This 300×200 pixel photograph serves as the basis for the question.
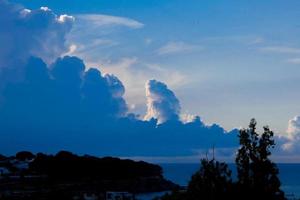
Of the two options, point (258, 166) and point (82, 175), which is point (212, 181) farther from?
point (82, 175)

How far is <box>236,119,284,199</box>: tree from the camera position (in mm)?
32156

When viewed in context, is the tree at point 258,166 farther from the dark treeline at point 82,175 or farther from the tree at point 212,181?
the dark treeline at point 82,175

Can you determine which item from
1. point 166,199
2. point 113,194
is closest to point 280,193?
point 166,199

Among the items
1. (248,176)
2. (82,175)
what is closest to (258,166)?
(248,176)

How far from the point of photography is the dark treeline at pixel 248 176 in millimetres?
32188

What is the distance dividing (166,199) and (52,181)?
76198mm

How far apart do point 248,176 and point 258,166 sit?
85cm

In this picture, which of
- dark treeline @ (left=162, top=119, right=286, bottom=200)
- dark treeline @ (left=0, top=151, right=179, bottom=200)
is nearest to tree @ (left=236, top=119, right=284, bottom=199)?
dark treeline @ (left=162, top=119, right=286, bottom=200)

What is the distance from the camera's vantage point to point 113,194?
9138 centimetres

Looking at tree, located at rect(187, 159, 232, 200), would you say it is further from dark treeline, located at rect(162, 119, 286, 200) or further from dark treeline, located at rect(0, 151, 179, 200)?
dark treeline, located at rect(0, 151, 179, 200)

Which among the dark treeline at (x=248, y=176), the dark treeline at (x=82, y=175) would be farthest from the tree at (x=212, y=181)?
the dark treeline at (x=82, y=175)

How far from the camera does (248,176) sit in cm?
3275

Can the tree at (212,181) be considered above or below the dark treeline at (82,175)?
below

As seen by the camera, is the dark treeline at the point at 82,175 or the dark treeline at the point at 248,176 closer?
the dark treeline at the point at 248,176
